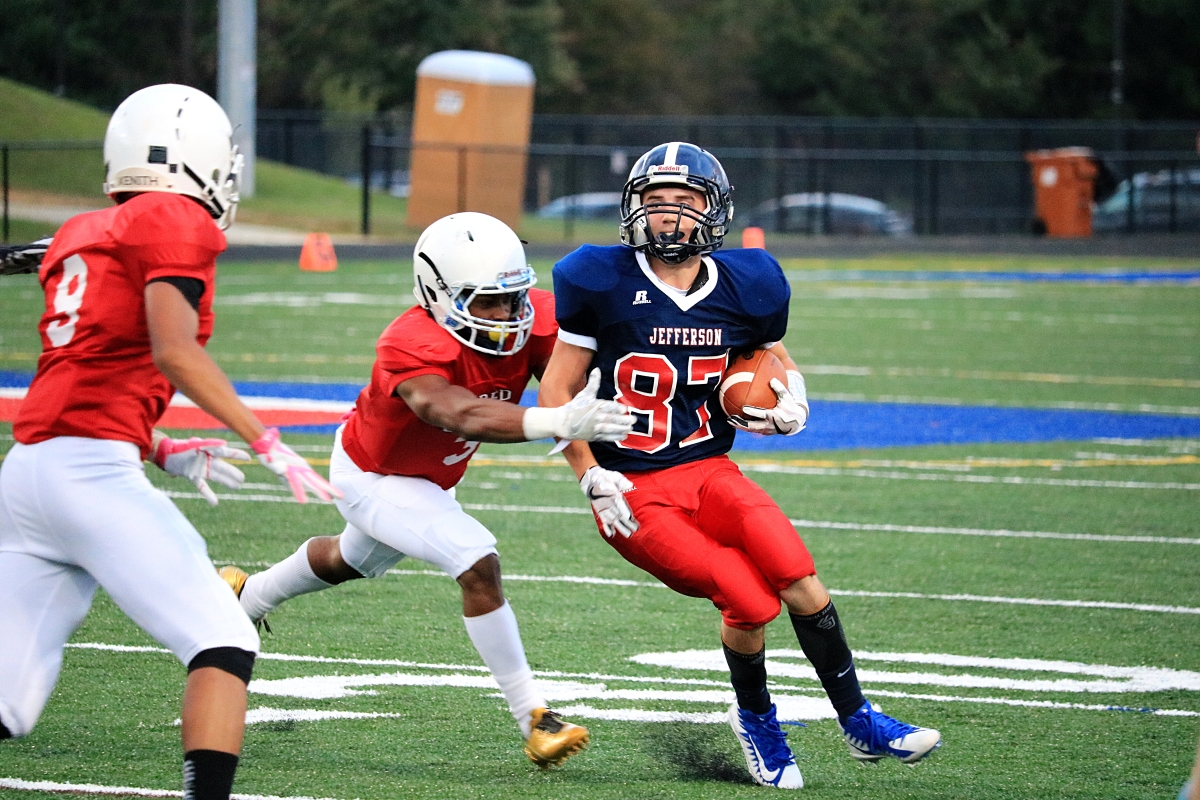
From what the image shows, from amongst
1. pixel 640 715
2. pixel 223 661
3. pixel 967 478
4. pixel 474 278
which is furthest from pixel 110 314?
pixel 967 478

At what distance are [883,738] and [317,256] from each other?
54.8ft

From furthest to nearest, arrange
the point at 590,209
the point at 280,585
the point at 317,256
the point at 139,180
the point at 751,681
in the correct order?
the point at 590,209
the point at 317,256
the point at 280,585
the point at 751,681
the point at 139,180

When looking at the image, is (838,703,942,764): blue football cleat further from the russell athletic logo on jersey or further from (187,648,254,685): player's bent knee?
(187,648,254,685): player's bent knee

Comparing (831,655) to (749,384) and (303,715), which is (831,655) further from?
(303,715)

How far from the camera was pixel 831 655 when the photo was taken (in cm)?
438

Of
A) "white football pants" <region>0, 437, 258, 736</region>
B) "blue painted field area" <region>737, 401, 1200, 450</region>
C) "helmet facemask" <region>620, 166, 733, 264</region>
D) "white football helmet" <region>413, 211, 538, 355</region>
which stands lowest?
"blue painted field area" <region>737, 401, 1200, 450</region>

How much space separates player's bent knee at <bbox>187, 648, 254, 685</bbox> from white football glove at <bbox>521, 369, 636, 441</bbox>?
955 millimetres

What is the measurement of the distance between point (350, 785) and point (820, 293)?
18301mm

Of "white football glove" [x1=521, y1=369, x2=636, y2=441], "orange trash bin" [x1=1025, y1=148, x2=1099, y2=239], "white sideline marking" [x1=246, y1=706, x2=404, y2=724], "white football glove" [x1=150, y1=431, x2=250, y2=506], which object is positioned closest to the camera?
"white football glove" [x1=150, y1=431, x2=250, y2=506]

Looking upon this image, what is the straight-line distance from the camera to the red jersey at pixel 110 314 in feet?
11.6

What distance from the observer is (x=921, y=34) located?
48.8 metres

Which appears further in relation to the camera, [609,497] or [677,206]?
[677,206]

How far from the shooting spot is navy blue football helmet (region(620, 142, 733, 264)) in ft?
15.4

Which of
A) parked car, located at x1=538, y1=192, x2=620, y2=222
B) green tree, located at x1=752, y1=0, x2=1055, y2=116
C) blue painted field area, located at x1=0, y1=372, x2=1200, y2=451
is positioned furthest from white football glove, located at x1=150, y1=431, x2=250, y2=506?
green tree, located at x1=752, y1=0, x2=1055, y2=116
